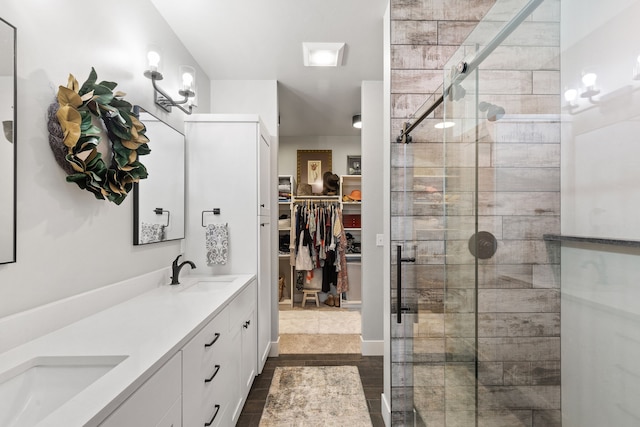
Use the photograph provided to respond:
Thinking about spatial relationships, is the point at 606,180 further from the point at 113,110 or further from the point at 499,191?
the point at 113,110

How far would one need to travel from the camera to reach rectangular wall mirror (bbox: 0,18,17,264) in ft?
3.19

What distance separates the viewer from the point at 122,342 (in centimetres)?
101

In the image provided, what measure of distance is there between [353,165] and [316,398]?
3.37 metres

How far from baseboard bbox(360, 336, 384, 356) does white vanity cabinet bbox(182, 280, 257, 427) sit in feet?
3.55

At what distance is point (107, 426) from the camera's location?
2.29 ft

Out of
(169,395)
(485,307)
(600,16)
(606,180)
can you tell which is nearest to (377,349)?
(485,307)

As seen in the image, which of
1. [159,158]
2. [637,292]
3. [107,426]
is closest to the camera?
[107,426]

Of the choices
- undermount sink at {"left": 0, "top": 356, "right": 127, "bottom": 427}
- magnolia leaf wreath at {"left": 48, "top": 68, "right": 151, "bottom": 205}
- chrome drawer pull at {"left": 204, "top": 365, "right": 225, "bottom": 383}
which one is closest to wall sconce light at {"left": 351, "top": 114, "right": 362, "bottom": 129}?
magnolia leaf wreath at {"left": 48, "top": 68, "right": 151, "bottom": 205}

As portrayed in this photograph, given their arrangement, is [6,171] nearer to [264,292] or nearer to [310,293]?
[264,292]

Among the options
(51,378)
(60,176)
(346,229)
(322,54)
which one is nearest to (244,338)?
(51,378)

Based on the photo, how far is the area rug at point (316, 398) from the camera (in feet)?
6.32

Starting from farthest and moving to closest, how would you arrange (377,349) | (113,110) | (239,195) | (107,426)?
(377,349) → (239,195) → (113,110) → (107,426)

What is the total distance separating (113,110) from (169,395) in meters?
1.23

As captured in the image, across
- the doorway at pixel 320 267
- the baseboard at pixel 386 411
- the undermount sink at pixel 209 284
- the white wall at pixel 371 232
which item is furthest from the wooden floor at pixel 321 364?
the undermount sink at pixel 209 284
